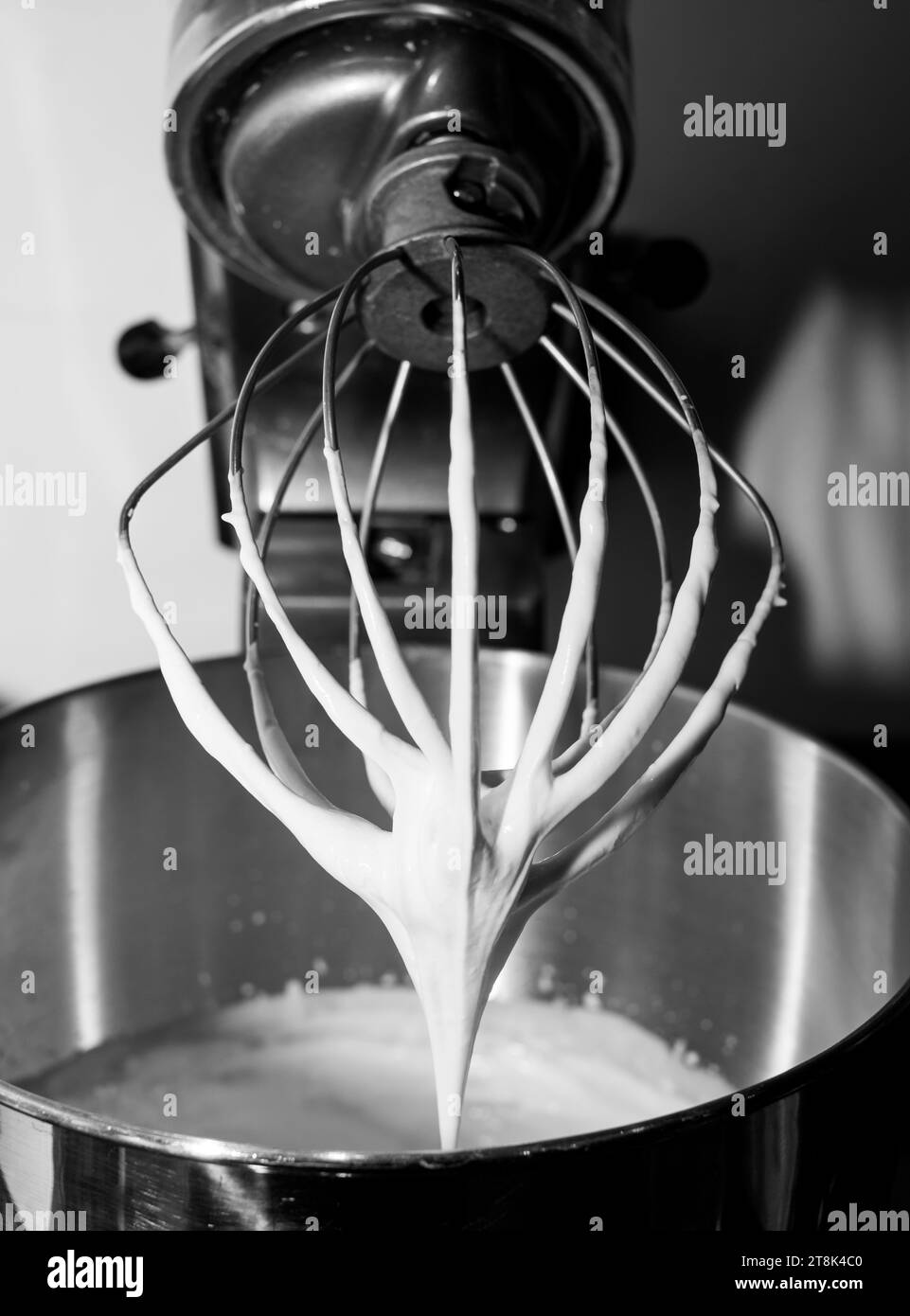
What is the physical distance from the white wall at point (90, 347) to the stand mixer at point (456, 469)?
0.14m

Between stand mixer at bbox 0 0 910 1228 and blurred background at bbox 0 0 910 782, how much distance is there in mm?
138

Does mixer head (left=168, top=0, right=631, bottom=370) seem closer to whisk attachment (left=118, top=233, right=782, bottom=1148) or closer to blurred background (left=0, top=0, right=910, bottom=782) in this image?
whisk attachment (left=118, top=233, right=782, bottom=1148)

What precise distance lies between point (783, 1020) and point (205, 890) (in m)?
0.23

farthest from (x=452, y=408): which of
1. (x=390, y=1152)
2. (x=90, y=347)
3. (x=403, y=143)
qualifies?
(x=90, y=347)

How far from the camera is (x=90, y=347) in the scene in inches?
25.8

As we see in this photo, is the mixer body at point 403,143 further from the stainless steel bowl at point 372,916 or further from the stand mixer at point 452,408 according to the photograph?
the stainless steel bowl at point 372,916

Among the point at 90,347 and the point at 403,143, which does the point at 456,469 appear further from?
the point at 90,347

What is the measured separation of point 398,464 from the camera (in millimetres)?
518

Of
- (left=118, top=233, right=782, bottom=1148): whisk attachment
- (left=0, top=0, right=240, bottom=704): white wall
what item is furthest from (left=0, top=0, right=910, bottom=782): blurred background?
(left=118, top=233, right=782, bottom=1148): whisk attachment

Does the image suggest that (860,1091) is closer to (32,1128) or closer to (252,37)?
(32,1128)

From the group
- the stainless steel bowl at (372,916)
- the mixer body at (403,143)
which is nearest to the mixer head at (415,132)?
the mixer body at (403,143)

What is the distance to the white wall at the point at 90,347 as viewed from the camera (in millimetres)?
615

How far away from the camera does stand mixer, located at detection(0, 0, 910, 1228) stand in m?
0.29
